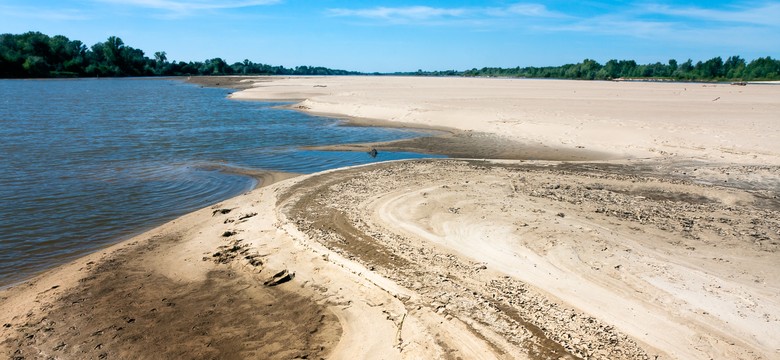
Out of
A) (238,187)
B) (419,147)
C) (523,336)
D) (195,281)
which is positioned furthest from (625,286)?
(419,147)

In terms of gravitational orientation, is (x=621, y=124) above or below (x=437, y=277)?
above

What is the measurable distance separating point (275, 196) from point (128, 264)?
3.88 meters

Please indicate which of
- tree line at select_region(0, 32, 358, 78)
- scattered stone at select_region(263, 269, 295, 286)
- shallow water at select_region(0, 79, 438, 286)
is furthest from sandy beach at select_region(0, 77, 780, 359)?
tree line at select_region(0, 32, 358, 78)

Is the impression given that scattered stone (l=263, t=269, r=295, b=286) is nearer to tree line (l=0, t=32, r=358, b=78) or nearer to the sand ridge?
the sand ridge

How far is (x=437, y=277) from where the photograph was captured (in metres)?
6.03

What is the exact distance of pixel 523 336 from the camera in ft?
15.3

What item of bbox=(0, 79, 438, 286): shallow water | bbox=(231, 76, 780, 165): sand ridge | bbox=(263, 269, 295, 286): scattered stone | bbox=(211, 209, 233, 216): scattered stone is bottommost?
bbox=(0, 79, 438, 286): shallow water

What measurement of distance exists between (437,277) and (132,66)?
166546 mm

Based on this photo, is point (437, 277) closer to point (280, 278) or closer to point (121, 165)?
point (280, 278)

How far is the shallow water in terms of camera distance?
8695 mm

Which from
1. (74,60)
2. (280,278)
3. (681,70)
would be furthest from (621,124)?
(74,60)

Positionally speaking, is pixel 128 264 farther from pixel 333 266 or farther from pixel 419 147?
pixel 419 147

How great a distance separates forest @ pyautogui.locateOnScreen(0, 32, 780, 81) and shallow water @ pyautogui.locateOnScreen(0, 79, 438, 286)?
98912mm

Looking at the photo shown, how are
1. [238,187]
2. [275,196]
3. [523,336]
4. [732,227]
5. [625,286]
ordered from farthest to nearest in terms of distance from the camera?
1. [238,187]
2. [275,196]
3. [732,227]
4. [625,286]
5. [523,336]
